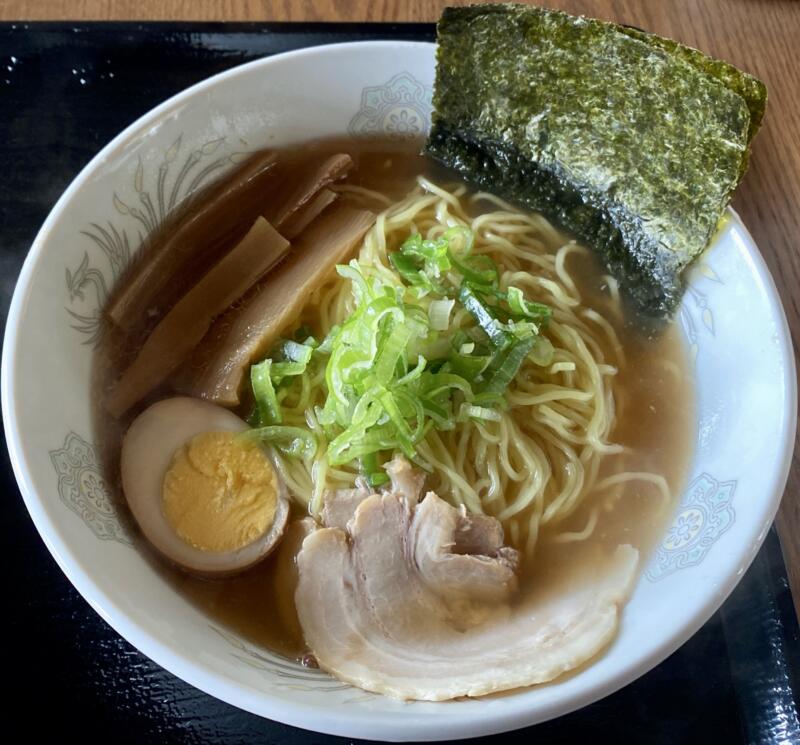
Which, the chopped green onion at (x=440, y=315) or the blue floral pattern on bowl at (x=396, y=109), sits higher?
the blue floral pattern on bowl at (x=396, y=109)

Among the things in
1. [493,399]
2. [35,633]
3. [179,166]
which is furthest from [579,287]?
[35,633]

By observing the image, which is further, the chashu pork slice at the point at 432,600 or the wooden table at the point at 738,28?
the wooden table at the point at 738,28

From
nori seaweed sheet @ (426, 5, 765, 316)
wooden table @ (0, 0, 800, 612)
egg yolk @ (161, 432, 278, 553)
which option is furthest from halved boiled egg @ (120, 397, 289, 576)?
wooden table @ (0, 0, 800, 612)

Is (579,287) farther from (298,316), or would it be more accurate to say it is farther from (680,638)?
(680,638)

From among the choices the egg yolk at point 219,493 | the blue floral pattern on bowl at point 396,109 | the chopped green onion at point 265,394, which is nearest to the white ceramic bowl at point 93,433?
the blue floral pattern on bowl at point 396,109

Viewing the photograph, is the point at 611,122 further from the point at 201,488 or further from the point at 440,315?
A: the point at 201,488

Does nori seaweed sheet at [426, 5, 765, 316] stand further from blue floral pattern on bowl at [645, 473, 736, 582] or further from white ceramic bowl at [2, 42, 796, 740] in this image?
blue floral pattern on bowl at [645, 473, 736, 582]

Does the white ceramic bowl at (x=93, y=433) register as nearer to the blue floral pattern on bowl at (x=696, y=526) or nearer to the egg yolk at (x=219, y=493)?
the blue floral pattern on bowl at (x=696, y=526)
